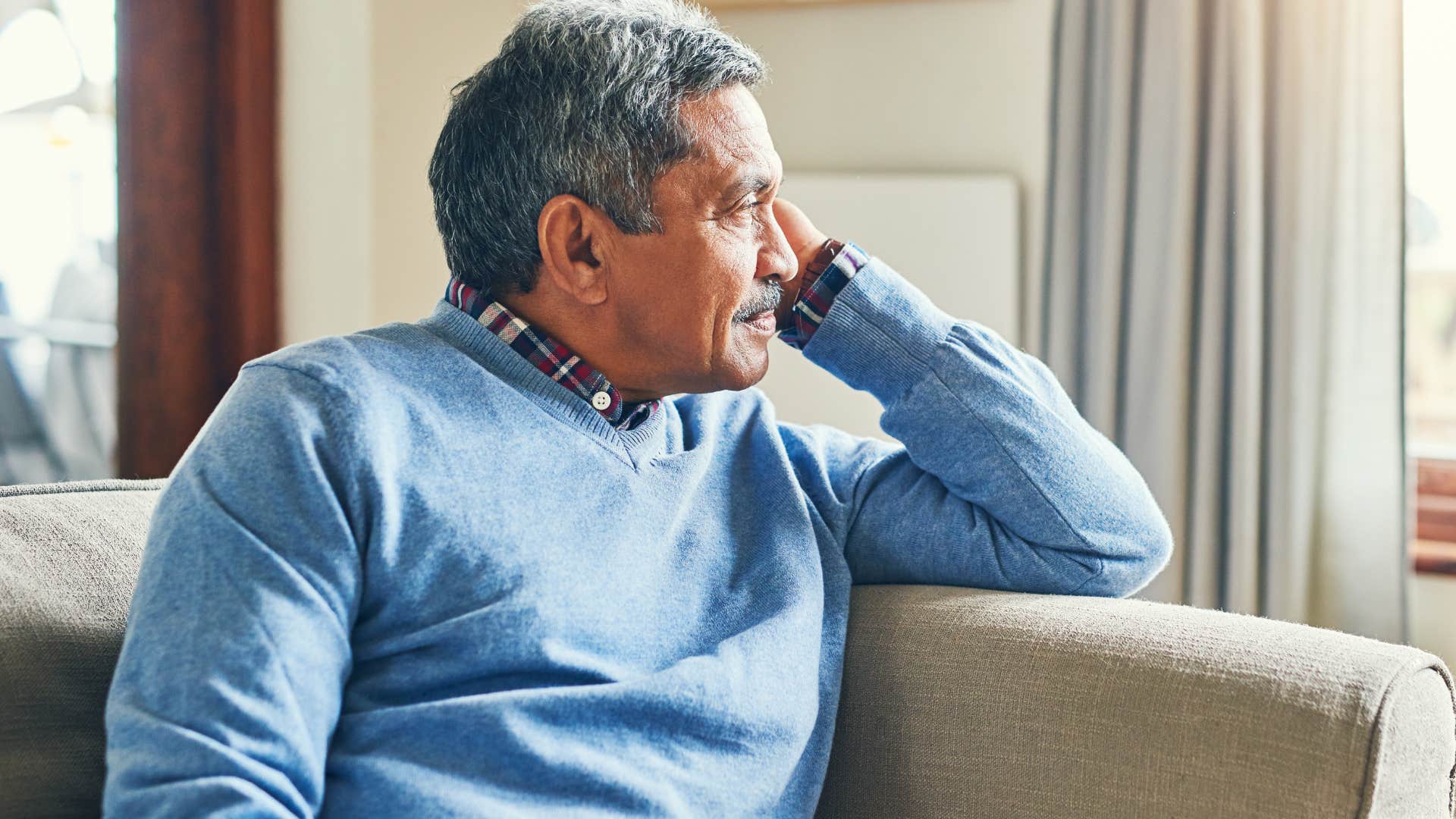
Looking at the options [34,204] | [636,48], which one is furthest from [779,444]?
[34,204]

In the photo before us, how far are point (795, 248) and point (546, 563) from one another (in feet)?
1.46

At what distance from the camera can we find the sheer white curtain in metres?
2.36

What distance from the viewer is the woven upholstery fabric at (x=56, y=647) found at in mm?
943

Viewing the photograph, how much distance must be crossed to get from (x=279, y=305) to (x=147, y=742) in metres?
2.24

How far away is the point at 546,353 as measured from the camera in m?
1.15

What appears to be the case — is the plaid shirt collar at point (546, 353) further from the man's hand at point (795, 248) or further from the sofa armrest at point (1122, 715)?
the sofa armrest at point (1122, 715)

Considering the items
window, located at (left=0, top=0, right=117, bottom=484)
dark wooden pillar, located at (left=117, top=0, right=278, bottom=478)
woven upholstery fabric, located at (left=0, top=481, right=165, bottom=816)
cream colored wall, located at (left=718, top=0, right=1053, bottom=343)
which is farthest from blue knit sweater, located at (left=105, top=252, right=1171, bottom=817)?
window, located at (left=0, top=0, right=117, bottom=484)

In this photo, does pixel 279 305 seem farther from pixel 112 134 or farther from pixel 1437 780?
pixel 1437 780

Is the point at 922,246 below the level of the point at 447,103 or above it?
below

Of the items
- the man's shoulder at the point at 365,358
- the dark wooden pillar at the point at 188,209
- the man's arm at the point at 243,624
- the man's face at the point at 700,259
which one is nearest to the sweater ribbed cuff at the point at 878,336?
the man's face at the point at 700,259

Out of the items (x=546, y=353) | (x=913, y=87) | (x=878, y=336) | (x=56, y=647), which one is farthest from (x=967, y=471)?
(x=913, y=87)

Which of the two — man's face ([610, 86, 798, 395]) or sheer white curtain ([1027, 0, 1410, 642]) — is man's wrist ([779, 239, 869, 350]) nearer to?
man's face ([610, 86, 798, 395])

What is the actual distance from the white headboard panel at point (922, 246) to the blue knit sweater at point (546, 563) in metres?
1.29

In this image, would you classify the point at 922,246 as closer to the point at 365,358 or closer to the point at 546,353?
the point at 546,353
